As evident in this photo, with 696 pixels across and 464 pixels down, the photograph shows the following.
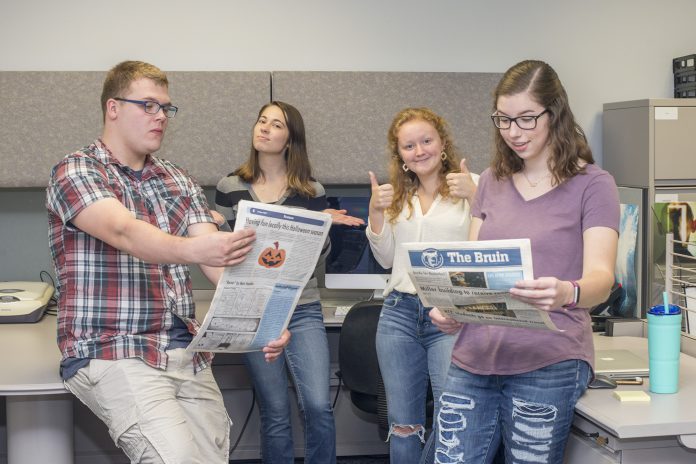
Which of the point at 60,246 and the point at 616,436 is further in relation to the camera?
the point at 60,246

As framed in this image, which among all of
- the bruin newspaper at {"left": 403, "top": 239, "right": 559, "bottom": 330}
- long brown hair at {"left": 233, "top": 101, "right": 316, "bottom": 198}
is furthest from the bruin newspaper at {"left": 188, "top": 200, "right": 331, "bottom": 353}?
long brown hair at {"left": 233, "top": 101, "right": 316, "bottom": 198}

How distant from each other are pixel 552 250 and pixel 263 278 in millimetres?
587

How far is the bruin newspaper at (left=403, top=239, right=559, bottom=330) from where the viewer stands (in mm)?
1448

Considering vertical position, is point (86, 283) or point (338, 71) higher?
point (338, 71)

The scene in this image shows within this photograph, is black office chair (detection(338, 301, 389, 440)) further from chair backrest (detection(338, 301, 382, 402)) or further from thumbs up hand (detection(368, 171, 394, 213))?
thumbs up hand (detection(368, 171, 394, 213))

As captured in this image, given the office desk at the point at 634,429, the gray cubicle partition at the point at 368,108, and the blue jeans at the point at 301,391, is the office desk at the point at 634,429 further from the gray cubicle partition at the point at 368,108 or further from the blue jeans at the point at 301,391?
the gray cubicle partition at the point at 368,108

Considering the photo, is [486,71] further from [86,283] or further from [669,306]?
[86,283]

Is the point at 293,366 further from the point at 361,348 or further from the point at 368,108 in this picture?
the point at 368,108

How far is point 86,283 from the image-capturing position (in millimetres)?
1790

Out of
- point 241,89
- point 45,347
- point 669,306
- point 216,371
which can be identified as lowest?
point 216,371

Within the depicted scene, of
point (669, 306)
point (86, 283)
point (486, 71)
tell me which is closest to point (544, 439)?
point (669, 306)

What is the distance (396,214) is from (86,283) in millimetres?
860

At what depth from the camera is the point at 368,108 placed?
300 cm

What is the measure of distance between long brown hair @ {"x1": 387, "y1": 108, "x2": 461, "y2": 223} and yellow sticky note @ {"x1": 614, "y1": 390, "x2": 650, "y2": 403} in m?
0.71
